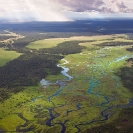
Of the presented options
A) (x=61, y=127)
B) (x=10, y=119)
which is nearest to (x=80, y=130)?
(x=61, y=127)

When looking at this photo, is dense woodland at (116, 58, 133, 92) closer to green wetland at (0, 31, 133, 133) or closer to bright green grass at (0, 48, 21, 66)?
green wetland at (0, 31, 133, 133)

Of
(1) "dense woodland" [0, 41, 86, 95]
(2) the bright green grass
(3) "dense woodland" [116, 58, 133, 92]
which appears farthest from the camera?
(2) the bright green grass

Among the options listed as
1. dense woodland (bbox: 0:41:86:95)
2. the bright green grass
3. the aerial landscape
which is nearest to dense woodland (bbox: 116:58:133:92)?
the aerial landscape

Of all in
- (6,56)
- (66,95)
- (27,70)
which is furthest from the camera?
(6,56)

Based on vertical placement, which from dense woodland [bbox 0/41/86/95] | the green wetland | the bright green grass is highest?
the bright green grass

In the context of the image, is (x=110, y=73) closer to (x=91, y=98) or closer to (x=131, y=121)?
(x=91, y=98)

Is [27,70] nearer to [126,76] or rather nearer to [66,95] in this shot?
[66,95]

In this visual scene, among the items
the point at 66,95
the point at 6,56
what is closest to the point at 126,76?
the point at 66,95
